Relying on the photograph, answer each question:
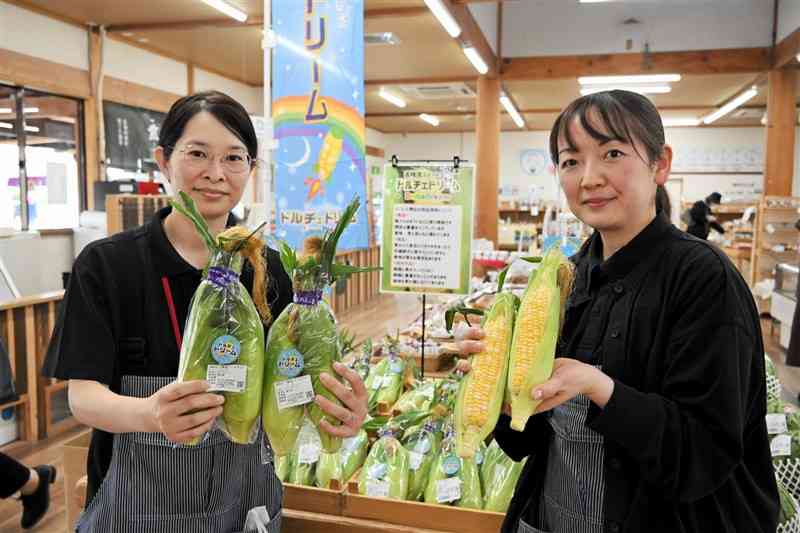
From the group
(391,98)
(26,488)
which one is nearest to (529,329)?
(26,488)

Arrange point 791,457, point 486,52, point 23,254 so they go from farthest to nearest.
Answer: point 486,52 < point 23,254 < point 791,457

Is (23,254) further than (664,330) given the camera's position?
Yes

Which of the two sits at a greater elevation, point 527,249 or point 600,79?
point 600,79

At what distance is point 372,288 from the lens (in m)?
11.2

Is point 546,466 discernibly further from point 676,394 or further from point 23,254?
point 23,254

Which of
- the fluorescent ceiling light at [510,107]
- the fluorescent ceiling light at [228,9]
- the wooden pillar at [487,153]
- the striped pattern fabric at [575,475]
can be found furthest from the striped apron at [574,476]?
the fluorescent ceiling light at [510,107]

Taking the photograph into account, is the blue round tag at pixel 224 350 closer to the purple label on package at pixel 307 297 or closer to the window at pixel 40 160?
the purple label on package at pixel 307 297

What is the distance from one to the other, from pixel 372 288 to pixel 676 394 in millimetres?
10141

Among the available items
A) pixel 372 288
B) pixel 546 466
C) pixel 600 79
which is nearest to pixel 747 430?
pixel 546 466

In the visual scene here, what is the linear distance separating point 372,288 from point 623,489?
33.0 feet

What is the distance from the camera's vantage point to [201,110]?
137 centimetres

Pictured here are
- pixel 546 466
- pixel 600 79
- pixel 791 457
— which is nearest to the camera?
pixel 546 466

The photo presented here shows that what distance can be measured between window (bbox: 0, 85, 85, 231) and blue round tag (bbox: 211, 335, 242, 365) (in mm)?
7273

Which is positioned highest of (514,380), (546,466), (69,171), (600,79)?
(600,79)
